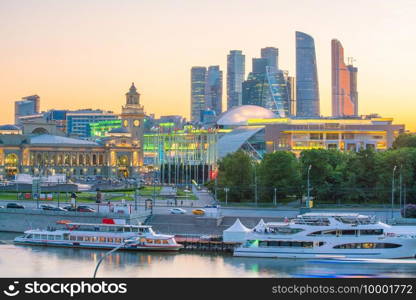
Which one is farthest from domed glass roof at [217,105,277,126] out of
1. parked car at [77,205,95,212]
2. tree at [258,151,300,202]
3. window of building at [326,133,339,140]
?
parked car at [77,205,95,212]

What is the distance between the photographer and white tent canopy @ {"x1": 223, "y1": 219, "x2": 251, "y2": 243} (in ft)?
211

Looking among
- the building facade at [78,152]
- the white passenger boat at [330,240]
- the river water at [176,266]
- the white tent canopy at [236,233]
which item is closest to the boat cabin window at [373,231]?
the white passenger boat at [330,240]

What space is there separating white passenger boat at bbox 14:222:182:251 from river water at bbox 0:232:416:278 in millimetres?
1099

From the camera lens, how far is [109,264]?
59.1 meters

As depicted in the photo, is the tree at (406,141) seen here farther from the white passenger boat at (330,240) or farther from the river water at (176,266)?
the river water at (176,266)

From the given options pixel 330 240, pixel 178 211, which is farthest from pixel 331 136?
pixel 330 240

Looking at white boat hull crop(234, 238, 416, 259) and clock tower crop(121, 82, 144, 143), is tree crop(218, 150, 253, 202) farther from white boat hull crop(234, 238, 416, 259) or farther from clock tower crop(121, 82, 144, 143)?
clock tower crop(121, 82, 144, 143)

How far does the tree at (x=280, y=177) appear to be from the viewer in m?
86.6

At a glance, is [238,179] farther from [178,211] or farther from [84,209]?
[84,209]

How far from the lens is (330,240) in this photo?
60.2 meters

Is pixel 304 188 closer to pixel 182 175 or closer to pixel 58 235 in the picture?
pixel 58 235

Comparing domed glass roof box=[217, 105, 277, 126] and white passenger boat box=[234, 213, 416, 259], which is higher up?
domed glass roof box=[217, 105, 277, 126]

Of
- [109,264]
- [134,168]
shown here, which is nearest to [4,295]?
[109,264]

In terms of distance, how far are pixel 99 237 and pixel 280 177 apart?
26.1 meters
